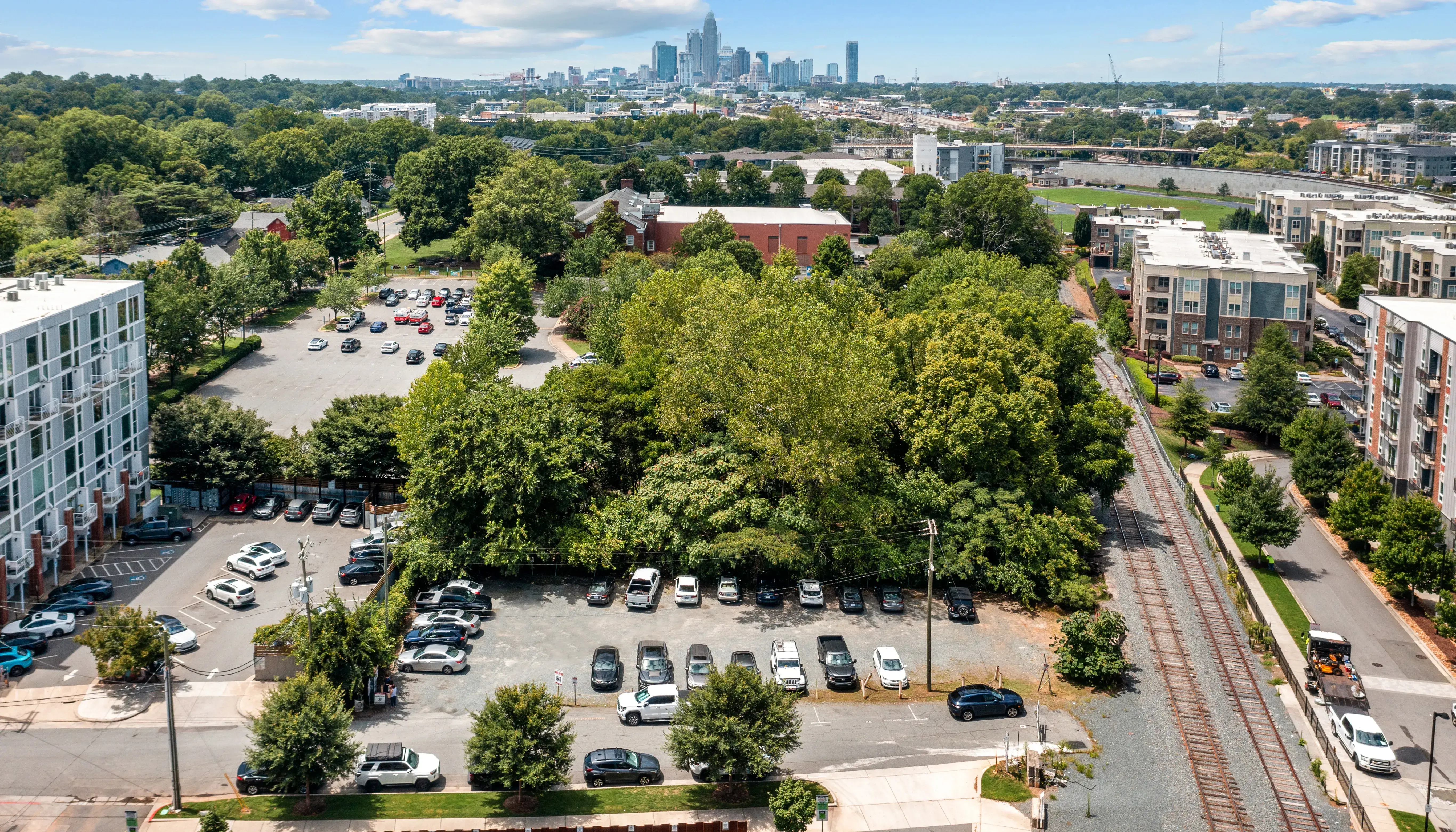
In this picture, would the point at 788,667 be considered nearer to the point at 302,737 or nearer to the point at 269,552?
the point at 302,737

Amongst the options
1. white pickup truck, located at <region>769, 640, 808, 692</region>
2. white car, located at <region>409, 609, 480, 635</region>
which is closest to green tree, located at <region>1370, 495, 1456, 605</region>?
white pickup truck, located at <region>769, 640, 808, 692</region>

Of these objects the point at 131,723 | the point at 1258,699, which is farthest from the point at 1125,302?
the point at 131,723

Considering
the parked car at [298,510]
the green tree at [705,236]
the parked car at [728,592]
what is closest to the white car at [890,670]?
the parked car at [728,592]

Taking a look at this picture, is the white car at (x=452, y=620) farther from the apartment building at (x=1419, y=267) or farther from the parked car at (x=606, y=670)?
the apartment building at (x=1419, y=267)

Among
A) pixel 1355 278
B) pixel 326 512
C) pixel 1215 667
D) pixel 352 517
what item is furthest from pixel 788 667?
pixel 1355 278

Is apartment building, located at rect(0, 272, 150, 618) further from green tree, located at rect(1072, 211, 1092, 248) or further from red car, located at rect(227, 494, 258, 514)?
green tree, located at rect(1072, 211, 1092, 248)
